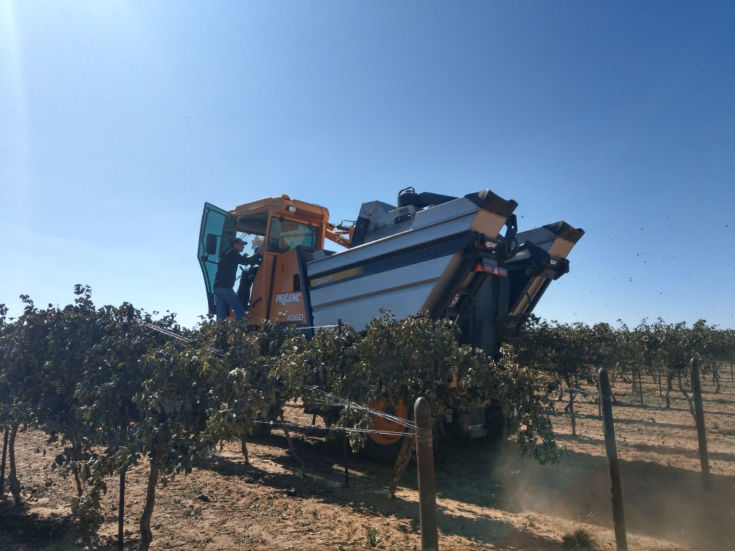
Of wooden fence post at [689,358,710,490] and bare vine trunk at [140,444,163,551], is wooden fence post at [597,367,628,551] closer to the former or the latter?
wooden fence post at [689,358,710,490]

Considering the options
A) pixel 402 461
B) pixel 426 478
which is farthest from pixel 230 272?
pixel 426 478

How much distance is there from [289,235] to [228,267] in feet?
4.50

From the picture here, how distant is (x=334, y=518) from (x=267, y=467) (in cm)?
272

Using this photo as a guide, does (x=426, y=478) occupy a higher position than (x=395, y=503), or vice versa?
(x=426, y=478)

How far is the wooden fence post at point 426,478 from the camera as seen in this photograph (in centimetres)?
329

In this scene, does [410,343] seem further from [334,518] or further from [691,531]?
[691,531]

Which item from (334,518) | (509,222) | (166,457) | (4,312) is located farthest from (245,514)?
(509,222)

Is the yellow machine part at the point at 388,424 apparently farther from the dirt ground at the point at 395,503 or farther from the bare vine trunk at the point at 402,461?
the bare vine trunk at the point at 402,461

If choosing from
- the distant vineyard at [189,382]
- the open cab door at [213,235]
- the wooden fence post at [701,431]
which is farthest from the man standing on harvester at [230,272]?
the wooden fence post at [701,431]

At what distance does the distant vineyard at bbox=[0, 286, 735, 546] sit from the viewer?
397 cm

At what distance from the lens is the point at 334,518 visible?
17.3 ft

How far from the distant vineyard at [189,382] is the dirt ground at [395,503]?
Answer: 28.4 inches

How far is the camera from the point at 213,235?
9734 mm

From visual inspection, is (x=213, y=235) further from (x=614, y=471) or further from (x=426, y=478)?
(x=614, y=471)
